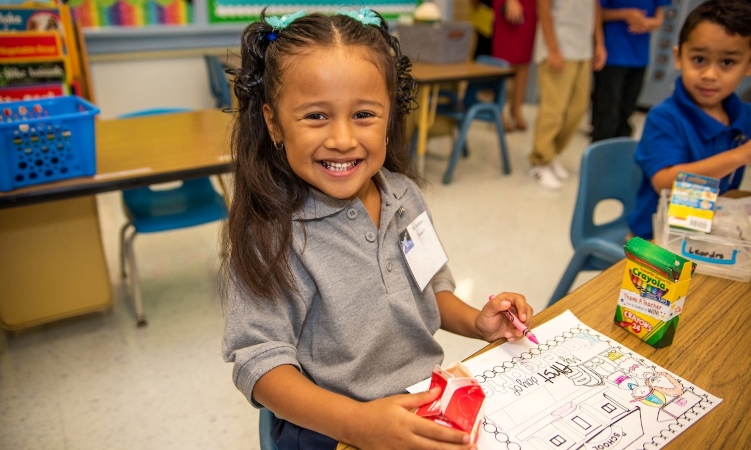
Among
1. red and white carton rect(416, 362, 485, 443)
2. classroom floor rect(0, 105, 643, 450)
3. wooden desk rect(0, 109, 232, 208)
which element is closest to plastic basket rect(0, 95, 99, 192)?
wooden desk rect(0, 109, 232, 208)

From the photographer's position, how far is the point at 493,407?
70 centimetres

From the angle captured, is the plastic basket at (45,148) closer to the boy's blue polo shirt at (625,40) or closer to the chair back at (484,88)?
the chair back at (484,88)

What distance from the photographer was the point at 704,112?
138 cm

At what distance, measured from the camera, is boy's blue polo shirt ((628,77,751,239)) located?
1361 millimetres

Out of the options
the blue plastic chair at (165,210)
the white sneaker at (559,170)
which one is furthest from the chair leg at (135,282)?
the white sneaker at (559,170)

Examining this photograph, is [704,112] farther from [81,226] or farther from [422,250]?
[81,226]

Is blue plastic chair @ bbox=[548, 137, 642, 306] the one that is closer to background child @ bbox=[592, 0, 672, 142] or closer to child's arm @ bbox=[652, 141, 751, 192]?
child's arm @ bbox=[652, 141, 751, 192]

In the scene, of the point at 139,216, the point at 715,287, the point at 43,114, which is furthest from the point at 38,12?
the point at 715,287

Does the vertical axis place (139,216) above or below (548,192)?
above

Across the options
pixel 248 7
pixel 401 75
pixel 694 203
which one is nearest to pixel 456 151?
pixel 248 7

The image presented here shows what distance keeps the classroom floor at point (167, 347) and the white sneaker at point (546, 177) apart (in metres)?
0.39

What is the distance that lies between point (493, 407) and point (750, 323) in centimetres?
50

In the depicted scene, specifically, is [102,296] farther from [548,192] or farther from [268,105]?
[548,192]

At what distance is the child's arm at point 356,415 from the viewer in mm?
583
